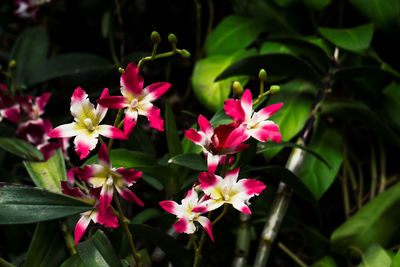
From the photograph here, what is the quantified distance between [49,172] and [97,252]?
0.70 ft

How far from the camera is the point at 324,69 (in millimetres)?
1054

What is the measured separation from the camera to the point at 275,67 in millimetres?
927


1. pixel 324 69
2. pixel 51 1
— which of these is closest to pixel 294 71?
pixel 324 69

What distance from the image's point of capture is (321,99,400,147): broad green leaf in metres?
0.92

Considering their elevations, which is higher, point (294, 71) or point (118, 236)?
point (294, 71)

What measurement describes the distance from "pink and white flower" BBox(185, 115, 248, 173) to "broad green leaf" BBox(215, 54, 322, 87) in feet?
1.06

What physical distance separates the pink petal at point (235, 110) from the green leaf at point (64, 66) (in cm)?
62

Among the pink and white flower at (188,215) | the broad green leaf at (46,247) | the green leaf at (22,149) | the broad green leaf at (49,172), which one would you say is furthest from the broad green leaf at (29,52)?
the pink and white flower at (188,215)

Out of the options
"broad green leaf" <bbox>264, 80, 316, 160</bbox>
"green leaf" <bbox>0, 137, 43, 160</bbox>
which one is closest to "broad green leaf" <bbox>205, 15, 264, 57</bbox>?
"broad green leaf" <bbox>264, 80, 316, 160</bbox>

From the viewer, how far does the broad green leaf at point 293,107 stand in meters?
0.96

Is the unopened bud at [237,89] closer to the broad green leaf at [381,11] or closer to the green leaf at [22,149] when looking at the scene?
the green leaf at [22,149]

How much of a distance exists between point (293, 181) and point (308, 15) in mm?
582

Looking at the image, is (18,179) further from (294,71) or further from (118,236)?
(294,71)

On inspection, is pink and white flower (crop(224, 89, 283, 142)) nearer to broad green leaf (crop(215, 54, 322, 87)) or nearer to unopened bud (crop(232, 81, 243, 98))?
unopened bud (crop(232, 81, 243, 98))
